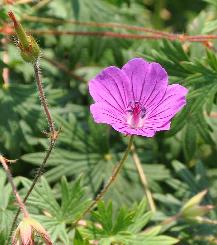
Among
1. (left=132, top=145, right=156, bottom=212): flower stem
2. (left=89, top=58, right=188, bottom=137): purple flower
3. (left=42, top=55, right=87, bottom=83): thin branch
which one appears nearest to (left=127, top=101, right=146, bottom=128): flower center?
(left=89, top=58, right=188, bottom=137): purple flower

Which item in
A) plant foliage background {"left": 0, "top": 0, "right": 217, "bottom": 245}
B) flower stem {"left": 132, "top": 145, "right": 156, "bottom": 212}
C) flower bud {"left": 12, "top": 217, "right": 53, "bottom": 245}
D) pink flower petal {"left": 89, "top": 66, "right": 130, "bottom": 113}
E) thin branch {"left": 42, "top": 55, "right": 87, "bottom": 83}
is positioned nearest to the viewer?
flower bud {"left": 12, "top": 217, "right": 53, "bottom": 245}

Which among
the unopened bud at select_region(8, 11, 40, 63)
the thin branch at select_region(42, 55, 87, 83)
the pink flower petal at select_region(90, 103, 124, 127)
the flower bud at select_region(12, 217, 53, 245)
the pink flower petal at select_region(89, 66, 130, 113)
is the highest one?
the thin branch at select_region(42, 55, 87, 83)

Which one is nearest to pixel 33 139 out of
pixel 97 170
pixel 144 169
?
pixel 97 170

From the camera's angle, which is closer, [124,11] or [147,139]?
[147,139]

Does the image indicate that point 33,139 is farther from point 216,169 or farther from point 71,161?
point 216,169

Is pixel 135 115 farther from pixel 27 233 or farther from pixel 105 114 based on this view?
pixel 27 233

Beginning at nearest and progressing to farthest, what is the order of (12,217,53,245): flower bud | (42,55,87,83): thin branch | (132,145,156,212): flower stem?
1. (12,217,53,245): flower bud
2. (132,145,156,212): flower stem
3. (42,55,87,83): thin branch

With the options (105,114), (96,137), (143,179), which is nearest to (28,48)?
(105,114)

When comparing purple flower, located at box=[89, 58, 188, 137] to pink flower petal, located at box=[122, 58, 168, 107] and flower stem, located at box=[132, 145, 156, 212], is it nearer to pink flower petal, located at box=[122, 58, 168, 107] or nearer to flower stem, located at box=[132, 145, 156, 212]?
pink flower petal, located at box=[122, 58, 168, 107]
